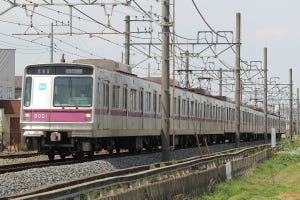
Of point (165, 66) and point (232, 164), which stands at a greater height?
point (165, 66)

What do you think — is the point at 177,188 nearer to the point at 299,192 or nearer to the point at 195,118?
the point at 299,192

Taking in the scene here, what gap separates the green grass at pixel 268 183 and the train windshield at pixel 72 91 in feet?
16.7

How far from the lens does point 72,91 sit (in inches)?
833

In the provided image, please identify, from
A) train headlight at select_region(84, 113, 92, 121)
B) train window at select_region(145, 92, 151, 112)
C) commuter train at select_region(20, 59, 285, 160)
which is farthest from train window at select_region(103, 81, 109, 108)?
train window at select_region(145, 92, 151, 112)

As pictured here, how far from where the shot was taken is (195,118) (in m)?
38.0

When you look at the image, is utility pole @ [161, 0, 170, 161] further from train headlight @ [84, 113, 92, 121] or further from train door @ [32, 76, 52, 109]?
train door @ [32, 76, 52, 109]

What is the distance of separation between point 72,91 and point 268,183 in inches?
273

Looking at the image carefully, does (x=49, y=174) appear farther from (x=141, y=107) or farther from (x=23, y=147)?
(x=23, y=147)

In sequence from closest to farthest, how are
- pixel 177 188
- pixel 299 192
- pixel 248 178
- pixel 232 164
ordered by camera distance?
1. pixel 177 188
2. pixel 299 192
3. pixel 232 164
4. pixel 248 178

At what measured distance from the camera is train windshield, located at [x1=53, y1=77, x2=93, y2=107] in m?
21.0

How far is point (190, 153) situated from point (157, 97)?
299 centimetres

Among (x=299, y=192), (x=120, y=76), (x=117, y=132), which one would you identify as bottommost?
(x=299, y=192)

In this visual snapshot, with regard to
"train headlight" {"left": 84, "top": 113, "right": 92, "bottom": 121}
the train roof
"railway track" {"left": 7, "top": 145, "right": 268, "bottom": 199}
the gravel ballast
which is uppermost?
the train roof

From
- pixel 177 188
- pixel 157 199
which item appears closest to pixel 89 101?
pixel 177 188
